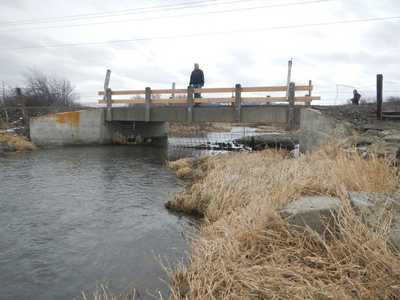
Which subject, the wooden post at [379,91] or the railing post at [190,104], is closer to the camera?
the wooden post at [379,91]

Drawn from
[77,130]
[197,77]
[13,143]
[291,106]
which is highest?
[197,77]

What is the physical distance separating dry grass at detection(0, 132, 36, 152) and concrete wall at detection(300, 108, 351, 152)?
13.5 metres

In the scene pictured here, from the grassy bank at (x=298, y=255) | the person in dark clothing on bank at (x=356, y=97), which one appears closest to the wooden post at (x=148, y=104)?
the person in dark clothing on bank at (x=356, y=97)

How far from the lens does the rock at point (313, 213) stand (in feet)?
12.0

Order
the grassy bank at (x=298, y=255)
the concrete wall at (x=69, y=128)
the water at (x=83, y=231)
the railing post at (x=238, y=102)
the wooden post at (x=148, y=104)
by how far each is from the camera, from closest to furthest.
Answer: the grassy bank at (x=298, y=255) → the water at (x=83, y=231) → the railing post at (x=238, y=102) → the wooden post at (x=148, y=104) → the concrete wall at (x=69, y=128)

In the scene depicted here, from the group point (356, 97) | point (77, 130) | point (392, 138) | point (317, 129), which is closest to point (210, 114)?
point (317, 129)

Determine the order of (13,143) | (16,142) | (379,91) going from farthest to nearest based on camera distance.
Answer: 1. (16,142)
2. (13,143)
3. (379,91)

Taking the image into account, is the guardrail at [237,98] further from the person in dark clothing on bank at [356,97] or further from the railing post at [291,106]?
the person in dark clothing on bank at [356,97]

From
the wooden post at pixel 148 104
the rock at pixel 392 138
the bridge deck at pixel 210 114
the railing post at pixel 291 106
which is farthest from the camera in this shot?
the wooden post at pixel 148 104

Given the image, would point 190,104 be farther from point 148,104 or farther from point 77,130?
point 77,130

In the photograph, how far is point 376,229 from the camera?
319cm

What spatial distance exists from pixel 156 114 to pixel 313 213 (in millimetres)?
14496

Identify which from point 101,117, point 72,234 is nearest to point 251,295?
point 72,234

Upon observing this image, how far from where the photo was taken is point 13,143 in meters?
16.3
